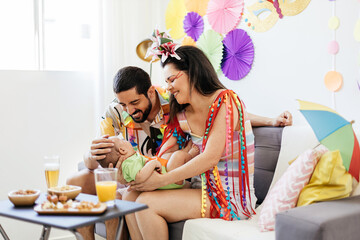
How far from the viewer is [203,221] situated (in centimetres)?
192

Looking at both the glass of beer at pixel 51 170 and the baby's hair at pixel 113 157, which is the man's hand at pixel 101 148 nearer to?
the baby's hair at pixel 113 157

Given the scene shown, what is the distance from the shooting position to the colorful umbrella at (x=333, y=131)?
1712 millimetres

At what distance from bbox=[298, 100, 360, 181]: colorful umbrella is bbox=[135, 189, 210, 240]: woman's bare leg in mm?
626

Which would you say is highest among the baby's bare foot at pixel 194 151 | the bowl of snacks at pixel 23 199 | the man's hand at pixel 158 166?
the baby's bare foot at pixel 194 151

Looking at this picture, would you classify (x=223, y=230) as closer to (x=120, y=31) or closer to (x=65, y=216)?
(x=65, y=216)

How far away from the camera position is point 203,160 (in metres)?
1.98

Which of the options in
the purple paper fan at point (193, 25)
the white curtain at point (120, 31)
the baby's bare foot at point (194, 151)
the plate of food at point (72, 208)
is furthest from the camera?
the white curtain at point (120, 31)

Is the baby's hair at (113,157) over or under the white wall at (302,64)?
under

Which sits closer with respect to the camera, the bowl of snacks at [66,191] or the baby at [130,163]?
the bowl of snacks at [66,191]

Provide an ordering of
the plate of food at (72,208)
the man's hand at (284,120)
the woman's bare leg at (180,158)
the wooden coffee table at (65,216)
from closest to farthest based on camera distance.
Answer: the wooden coffee table at (65,216), the plate of food at (72,208), the woman's bare leg at (180,158), the man's hand at (284,120)

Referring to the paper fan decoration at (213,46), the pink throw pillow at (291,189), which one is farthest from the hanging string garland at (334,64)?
the paper fan decoration at (213,46)

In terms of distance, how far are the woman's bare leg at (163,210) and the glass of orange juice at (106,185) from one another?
0.35m

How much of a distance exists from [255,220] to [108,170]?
79cm

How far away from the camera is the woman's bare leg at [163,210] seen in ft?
6.29
